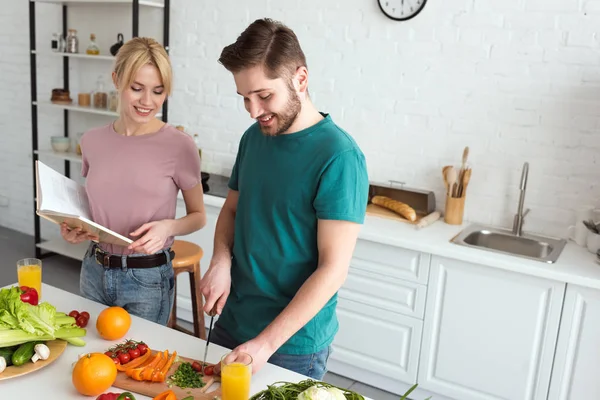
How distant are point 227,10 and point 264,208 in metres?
2.53

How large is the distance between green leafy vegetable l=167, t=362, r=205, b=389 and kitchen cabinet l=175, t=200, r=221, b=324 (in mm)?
1888

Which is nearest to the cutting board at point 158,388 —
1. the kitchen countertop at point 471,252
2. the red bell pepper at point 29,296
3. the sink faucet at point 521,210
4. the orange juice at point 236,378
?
the orange juice at point 236,378

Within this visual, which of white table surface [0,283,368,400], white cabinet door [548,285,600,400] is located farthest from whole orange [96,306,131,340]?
white cabinet door [548,285,600,400]

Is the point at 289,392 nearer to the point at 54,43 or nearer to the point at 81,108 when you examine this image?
the point at 81,108

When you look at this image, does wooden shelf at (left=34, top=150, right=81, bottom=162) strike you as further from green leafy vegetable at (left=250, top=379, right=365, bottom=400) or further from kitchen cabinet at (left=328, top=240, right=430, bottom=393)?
green leafy vegetable at (left=250, top=379, right=365, bottom=400)

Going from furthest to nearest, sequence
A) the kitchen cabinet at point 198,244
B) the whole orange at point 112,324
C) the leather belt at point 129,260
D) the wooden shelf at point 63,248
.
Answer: the wooden shelf at point 63,248, the kitchen cabinet at point 198,244, the leather belt at point 129,260, the whole orange at point 112,324

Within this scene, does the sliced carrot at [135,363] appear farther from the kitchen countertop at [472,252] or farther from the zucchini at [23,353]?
the kitchen countertop at [472,252]

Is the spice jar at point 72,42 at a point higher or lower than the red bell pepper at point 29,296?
higher

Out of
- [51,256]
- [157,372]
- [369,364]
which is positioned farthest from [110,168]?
[51,256]

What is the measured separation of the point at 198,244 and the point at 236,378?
2352 millimetres

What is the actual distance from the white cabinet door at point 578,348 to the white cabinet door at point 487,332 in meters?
0.04

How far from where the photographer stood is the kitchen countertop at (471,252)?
2480mm

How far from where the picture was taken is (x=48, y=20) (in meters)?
4.56

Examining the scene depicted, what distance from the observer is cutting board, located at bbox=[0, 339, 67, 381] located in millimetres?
1424
